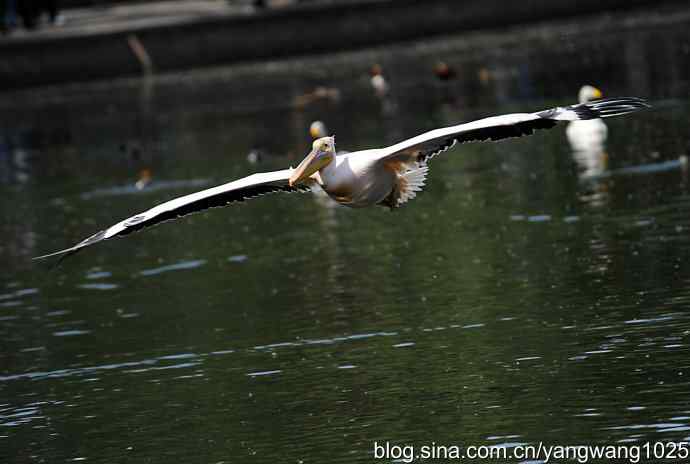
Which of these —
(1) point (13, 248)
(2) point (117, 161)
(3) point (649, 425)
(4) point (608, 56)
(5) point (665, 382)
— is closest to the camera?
(3) point (649, 425)

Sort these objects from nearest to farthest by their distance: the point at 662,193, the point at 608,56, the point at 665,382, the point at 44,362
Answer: the point at 665,382 → the point at 44,362 → the point at 662,193 → the point at 608,56

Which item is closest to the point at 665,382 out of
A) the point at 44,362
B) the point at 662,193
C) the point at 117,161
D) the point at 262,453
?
the point at 262,453

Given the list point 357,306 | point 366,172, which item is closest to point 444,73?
point 357,306

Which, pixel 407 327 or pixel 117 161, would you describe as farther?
pixel 117 161

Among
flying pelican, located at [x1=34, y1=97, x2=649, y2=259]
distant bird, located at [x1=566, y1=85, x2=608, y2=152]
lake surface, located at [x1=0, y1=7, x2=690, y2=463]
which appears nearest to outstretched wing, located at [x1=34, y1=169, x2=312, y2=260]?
flying pelican, located at [x1=34, y1=97, x2=649, y2=259]

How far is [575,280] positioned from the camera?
15602mm

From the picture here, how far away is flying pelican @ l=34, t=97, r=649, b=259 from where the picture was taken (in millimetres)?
12859

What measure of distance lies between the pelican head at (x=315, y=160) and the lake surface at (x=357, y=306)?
144cm

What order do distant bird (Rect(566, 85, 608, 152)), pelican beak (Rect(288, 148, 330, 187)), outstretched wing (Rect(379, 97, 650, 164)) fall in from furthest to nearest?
distant bird (Rect(566, 85, 608, 152)), pelican beak (Rect(288, 148, 330, 187)), outstretched wing (Rect(379, 97, 650, 164))

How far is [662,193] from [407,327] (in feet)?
20.5

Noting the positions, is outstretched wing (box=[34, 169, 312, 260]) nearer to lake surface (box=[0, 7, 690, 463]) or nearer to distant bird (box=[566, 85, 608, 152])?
lake surface (box=[0, 7, 690, 463])

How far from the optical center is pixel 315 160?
44.8 feet

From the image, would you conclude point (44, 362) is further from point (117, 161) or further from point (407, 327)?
point (117, 161)

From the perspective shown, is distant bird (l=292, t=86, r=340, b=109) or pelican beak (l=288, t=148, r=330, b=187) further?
Answer: distant bird (l=292, t=86, r=340, b=109)
